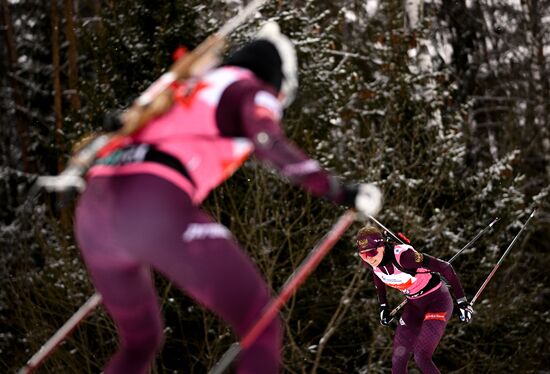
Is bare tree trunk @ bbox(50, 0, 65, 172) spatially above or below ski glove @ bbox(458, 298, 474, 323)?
below

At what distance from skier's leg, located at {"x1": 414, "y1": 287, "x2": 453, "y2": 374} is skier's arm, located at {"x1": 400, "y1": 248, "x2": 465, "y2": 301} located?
66 centimetres

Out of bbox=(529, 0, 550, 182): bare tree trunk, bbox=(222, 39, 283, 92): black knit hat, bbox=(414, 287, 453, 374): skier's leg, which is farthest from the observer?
bbox=(529, 0, 550, 182): bare tree trunk

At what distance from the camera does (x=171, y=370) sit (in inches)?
502

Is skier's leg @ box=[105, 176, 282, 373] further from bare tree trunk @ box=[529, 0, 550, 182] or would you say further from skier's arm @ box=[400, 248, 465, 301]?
bare tree trunk @ box=[529, 0, 550, 182]

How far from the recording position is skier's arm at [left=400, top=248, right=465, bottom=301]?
18.0ft

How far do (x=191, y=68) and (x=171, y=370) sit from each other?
34.5 ft

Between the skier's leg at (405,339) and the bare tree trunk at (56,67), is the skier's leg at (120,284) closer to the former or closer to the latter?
the skier's leg at (405,339)

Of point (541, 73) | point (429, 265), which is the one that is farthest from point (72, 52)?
point (429, 265)

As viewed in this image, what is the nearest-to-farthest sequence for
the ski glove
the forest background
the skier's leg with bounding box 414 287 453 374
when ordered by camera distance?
the ski glove → the skier's leg with bounding box 414 287 453 374 → the forest background

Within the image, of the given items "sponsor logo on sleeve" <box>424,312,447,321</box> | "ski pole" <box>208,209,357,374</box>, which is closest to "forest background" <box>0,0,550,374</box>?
"sponsor logo on sleeve" <box>424,312,447,321</box>

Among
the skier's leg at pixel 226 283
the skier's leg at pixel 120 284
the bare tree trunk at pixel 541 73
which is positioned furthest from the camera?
the bare tree trunk at pixel 541 73

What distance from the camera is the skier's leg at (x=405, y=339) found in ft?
20.2

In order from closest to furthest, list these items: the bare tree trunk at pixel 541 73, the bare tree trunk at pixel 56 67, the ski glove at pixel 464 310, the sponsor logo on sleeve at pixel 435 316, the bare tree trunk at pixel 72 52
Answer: the ski glove at pixel 464 310 → the sponsor logo on sleeve at pixel 435 316 → the bare tree trunk at pixel 72 52 → the bare tree trunk at pixel 541 73 → the bare tree trunk at pixel 56 67

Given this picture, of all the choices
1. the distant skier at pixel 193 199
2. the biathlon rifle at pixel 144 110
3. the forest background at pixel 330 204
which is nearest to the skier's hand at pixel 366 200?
the distant skier at pixel 193 199
